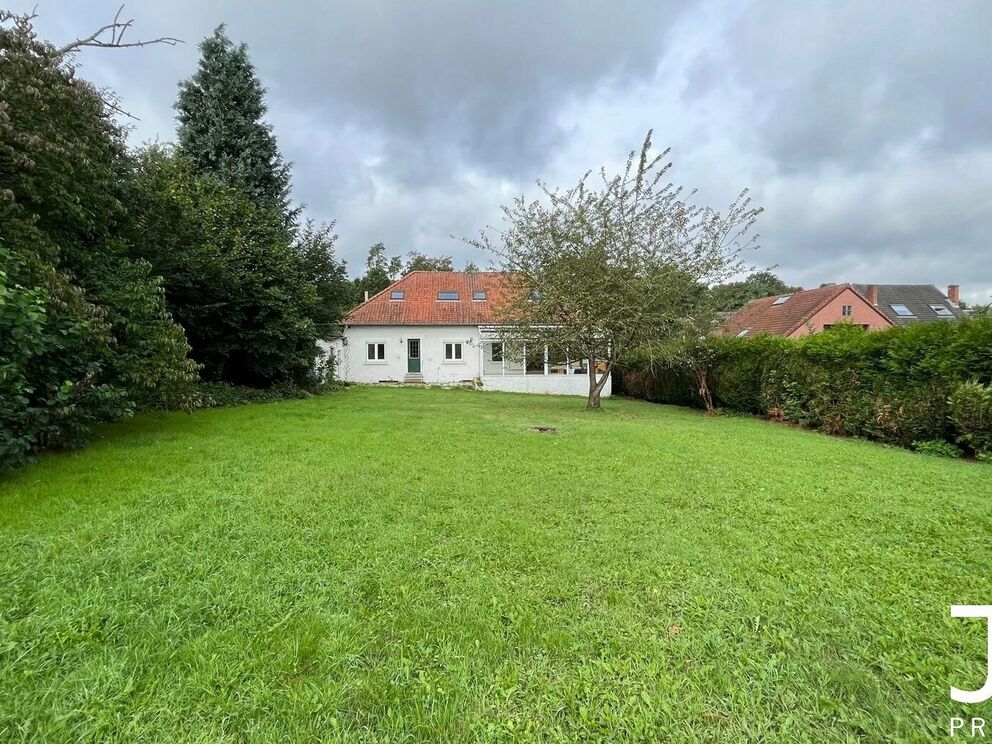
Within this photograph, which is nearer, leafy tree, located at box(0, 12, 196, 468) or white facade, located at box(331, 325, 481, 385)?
leafy tree, located at box(0, 12, 196, 468)

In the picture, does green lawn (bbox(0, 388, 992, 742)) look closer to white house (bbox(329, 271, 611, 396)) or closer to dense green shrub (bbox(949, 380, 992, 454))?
dense green shrub (bbox(949, 380, 992, 454))

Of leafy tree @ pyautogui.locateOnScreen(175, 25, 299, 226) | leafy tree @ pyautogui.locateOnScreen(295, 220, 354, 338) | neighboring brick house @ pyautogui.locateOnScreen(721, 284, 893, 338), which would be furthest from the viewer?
neighboring brick house @ pyautogui.locateOnScreen(721, 284, 893, 338)

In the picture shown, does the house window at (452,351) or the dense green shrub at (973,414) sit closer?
the dense green shrub at (973,414)

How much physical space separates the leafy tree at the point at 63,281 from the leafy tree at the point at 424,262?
133 ft

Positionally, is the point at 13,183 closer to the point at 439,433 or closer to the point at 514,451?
the point at 439,433

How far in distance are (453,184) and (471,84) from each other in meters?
7.78

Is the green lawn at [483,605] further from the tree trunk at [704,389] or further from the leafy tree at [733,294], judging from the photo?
the tree trunk at [704,389]

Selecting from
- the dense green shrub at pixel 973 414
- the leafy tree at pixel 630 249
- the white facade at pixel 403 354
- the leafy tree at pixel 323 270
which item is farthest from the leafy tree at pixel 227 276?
the dense green shrub at pixel 973 414

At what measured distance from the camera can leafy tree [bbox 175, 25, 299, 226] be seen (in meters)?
15.0

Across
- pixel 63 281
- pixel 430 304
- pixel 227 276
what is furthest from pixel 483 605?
pixel 430 304

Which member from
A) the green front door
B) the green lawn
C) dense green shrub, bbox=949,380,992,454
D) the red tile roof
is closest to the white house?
the green front door

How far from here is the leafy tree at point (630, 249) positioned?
39.5 ft

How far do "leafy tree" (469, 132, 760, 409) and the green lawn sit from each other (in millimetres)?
7569

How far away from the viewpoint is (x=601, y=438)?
785cm
